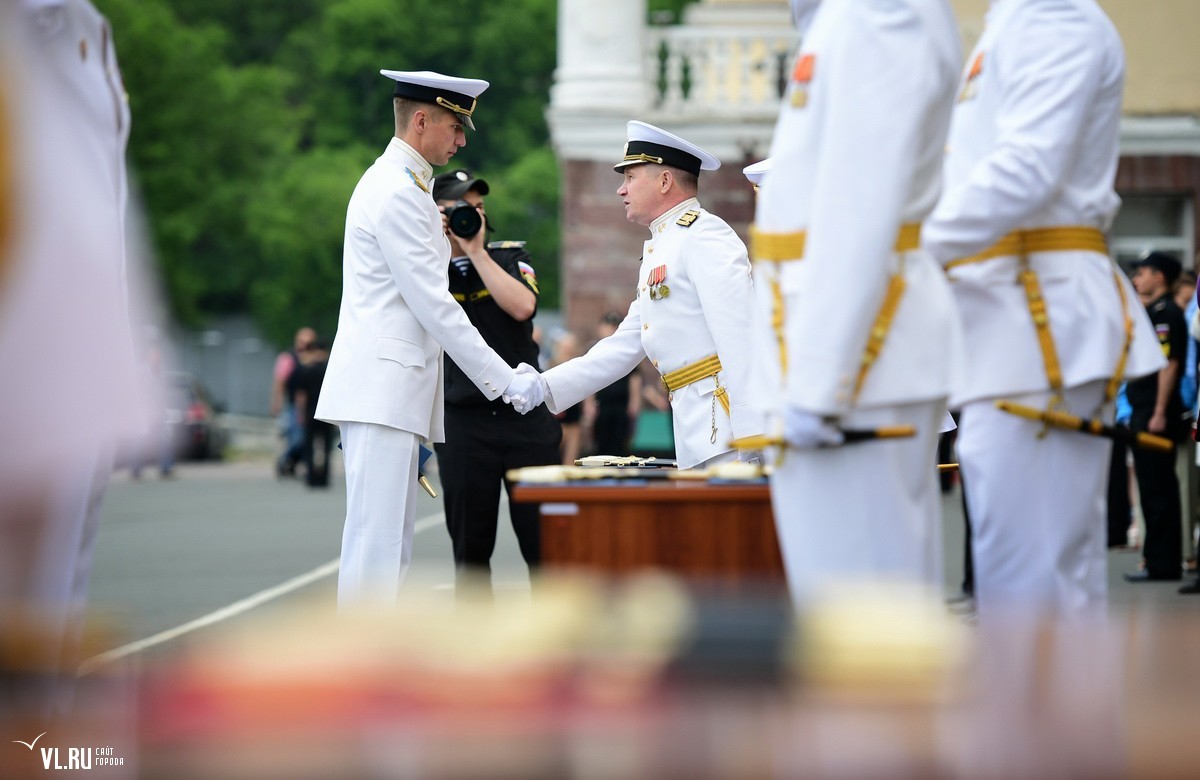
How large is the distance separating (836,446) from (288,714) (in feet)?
6.48

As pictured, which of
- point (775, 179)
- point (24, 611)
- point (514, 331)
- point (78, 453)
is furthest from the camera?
point (514, 331)

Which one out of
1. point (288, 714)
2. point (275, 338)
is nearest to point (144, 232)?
point (288, 714)

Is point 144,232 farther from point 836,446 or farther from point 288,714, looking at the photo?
point 288,714

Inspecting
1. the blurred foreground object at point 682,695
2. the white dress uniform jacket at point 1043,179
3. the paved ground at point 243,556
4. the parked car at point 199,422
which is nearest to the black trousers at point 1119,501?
the paved ground at point 243,556

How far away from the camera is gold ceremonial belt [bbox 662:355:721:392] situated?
5887 mm

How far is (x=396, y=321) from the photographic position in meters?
6.12

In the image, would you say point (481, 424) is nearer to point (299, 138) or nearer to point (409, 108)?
point (409, 108)

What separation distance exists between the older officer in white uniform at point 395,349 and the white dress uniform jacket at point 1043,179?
235cm

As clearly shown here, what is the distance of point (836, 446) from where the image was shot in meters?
3.54

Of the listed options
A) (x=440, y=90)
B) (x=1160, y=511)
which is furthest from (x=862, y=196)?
(x=1160, y=511)

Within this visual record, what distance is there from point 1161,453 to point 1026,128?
7.34 metres

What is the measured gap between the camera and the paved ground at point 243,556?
938cm

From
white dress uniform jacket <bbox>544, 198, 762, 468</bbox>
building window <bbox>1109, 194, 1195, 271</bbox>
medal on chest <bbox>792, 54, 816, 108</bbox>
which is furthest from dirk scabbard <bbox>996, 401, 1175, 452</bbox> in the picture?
building window <bbox>1109, 194, 1195, 271</bbox>

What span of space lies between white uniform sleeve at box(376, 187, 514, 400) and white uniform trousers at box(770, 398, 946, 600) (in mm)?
2659
